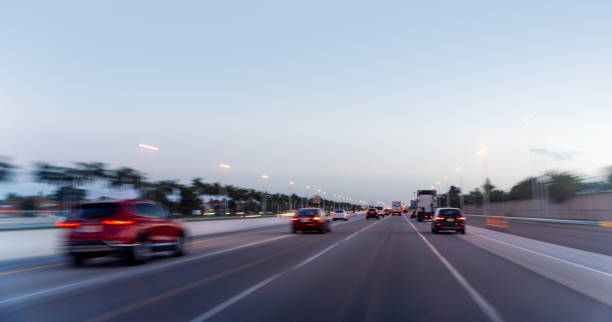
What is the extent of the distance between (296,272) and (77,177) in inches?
673

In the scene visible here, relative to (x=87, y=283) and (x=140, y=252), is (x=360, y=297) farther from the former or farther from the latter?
(x=140, y=252)

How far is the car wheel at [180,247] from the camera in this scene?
A: 17219 mm

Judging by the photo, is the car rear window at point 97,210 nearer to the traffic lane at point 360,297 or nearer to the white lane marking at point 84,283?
the white lane marking at point 84,283

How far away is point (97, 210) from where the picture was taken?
1418cm

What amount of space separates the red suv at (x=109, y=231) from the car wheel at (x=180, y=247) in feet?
6.22

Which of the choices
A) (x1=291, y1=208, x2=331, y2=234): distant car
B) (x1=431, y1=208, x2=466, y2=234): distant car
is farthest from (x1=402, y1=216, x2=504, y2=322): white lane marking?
(x1=291, y1=208, x2=331, y2=234): distant car

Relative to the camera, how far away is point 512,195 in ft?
Answer: 322

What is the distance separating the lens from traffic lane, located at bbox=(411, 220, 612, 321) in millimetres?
7844

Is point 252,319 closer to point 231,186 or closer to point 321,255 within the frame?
point 321,255

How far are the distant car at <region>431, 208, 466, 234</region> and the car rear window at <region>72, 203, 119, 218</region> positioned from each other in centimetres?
2282

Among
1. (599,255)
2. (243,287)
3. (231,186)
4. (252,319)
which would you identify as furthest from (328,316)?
(231,186)

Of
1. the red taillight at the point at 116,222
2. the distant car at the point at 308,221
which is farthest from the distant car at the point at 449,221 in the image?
the red taillight at the point at 116,222

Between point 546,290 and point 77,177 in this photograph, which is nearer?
point 546,290

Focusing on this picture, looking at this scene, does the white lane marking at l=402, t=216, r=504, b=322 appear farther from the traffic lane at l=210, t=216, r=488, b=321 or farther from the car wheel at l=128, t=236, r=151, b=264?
the car wheel at l=128, t=236, r=151, b=264
